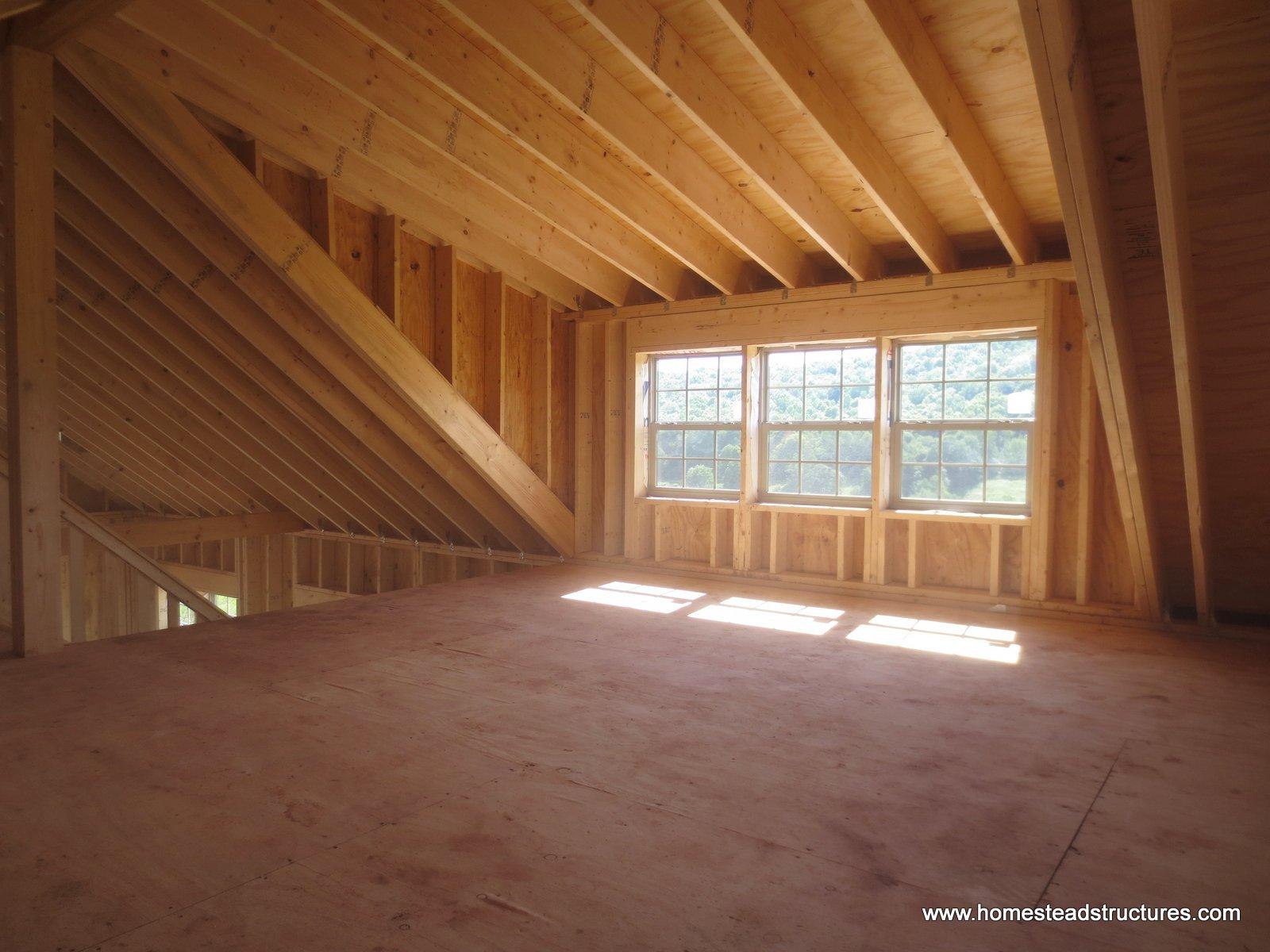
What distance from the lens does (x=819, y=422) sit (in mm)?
5898

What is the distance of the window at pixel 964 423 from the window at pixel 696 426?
Result: 1285 millimetres

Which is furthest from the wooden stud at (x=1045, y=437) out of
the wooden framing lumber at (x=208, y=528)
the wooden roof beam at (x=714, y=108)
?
the wooden framing lumber at (x=208, y=528)

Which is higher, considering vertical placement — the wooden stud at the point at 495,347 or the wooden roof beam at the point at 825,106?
the wooden roof beam at the point at 825,106

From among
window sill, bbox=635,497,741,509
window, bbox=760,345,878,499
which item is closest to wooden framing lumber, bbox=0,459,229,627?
window sill, bbox=635,497,741,509

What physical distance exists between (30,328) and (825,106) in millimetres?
3641

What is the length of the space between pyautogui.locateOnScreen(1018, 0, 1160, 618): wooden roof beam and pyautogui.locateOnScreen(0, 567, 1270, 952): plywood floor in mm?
806

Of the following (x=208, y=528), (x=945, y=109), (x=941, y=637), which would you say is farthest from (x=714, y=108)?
(x=208, y=528)

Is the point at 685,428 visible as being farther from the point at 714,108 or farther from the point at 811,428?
the point at 714,108

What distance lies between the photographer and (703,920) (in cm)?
178

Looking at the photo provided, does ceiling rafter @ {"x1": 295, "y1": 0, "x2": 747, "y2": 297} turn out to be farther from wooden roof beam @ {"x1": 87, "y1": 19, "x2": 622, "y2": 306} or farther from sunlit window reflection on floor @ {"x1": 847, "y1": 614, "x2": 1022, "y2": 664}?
sunlit window reflection on floor @ {"x1": 847, "y1": 614, "x2": 1022, "y2": 664}

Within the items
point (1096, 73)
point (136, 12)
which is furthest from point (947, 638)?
point (136, 12)

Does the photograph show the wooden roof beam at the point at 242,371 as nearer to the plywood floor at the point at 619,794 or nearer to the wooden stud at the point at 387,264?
the wooden stud at the point at 387,264

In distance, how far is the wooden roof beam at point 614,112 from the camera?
3229mm

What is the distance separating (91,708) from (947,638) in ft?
13.3
